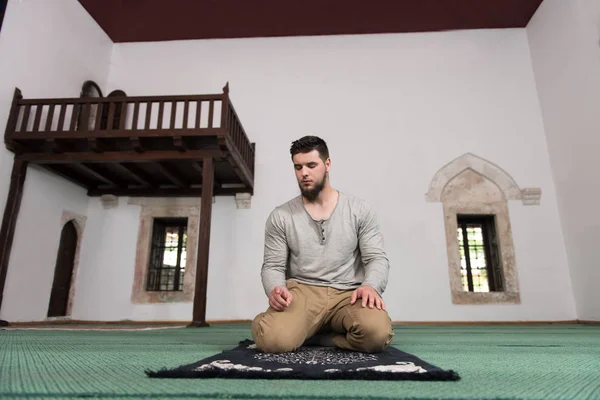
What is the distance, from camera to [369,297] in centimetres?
192

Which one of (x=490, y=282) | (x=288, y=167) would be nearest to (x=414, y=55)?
(x=288, y=167)

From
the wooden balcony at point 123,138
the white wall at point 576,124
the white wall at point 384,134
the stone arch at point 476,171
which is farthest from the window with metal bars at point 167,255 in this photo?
the white wall at point 576,124

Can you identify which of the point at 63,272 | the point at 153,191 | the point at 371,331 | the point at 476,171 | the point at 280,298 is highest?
the point at 476,171

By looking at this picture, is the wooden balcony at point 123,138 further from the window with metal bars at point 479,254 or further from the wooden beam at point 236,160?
the window with metal bars at point 479,254

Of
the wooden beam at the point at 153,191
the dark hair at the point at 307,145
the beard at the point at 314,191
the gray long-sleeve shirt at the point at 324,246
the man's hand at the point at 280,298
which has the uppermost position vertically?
the wooden beam at the point at 153,191

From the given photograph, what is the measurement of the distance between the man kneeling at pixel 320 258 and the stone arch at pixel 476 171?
4876mm

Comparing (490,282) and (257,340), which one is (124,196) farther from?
(490,282)

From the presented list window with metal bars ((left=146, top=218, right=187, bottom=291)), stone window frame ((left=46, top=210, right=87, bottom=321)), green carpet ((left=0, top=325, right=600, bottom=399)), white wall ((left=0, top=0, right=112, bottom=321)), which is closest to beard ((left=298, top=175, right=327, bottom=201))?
green carpet ((left=0, top=325, right=600, bottom=399))

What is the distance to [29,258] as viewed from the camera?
18.1ft

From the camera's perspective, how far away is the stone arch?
6.72 metres

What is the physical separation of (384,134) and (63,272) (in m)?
5.99

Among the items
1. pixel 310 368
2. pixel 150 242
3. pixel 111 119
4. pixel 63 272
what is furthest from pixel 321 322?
pixel 63 272

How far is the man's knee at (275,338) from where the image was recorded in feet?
6.09

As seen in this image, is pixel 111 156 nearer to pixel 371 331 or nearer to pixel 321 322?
pixel 321 322
